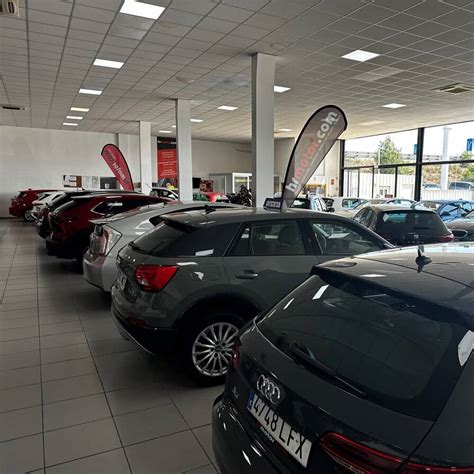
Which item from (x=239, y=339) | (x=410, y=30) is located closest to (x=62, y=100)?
(x=410, y=30)

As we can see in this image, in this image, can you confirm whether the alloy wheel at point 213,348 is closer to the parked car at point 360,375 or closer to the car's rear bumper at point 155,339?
the car's rear bumper at point 155,339

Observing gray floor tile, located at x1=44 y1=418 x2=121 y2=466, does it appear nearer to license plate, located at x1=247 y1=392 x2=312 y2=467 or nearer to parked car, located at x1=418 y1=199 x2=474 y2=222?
license plate, located at x1=247 y1=392 x2=312 y2=467

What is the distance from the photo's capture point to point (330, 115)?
7320mm

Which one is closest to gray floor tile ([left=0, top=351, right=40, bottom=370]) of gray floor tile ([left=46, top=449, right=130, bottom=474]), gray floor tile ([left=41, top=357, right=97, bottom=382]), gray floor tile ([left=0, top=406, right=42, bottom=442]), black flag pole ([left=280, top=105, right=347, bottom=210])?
gray floor tile ([left=41, top=357, right=97, bottom=382])

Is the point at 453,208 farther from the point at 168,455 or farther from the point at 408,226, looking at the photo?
the point at 168,455

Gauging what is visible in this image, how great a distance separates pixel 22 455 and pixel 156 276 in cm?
132

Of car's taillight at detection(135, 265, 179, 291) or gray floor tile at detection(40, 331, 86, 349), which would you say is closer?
car's taillight at detection(135, 265, 179, 291)

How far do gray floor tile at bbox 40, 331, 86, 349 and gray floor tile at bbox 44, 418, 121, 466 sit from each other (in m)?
1.52

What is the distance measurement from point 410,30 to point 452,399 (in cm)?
668

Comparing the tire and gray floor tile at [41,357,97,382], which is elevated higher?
the tire

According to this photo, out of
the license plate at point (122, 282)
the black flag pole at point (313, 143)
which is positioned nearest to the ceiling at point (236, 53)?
the black flag pole at point (313, 143)

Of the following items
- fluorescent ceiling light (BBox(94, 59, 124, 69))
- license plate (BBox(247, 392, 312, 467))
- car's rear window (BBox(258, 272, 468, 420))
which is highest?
fluorescent ceiling light (BBox(94, 59, 124, 69))

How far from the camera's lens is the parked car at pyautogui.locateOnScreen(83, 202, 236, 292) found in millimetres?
4855

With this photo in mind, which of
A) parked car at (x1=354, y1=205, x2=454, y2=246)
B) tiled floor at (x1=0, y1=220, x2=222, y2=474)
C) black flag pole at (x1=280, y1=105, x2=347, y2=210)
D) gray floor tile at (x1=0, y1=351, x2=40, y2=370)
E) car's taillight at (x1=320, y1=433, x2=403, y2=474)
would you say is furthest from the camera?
black flag pole at (x1=280, y1=105, x2=347, y2=210)
